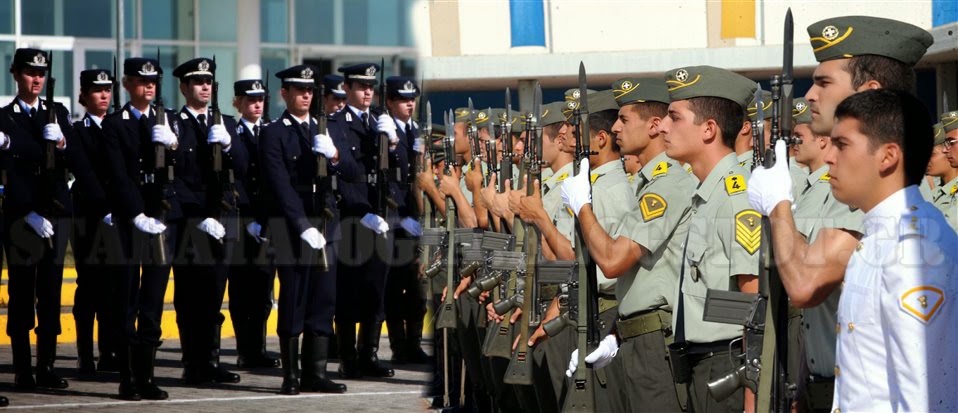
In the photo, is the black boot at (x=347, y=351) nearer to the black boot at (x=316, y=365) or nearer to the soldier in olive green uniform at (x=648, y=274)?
the black boot at (x=316, y=365)

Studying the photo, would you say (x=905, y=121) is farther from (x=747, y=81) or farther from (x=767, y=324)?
(x=747, y=81)

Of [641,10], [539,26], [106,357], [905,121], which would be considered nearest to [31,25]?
[539,26]

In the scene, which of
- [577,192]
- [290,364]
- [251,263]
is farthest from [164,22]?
[577,192]

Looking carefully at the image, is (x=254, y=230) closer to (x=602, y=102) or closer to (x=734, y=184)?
(x=602, y=102)

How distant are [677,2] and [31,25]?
6740 millimetres

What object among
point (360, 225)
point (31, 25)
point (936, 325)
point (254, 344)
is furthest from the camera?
point (31, 25)

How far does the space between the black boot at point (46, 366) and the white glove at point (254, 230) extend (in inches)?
52.7

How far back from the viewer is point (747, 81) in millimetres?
4867

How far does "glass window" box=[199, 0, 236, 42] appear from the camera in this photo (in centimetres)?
1631

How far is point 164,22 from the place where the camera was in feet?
55.0

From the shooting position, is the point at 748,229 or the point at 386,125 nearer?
the point at 748,229

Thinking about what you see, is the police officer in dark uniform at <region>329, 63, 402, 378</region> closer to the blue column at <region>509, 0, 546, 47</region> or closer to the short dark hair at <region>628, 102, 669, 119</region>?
the short dark hair at <region>628, 102, 669, 119</region>

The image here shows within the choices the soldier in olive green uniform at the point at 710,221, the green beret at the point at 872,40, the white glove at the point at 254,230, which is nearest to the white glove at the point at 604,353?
the soldier in olive green uniform at the point at 710,221

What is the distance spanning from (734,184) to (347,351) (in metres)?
4.73
